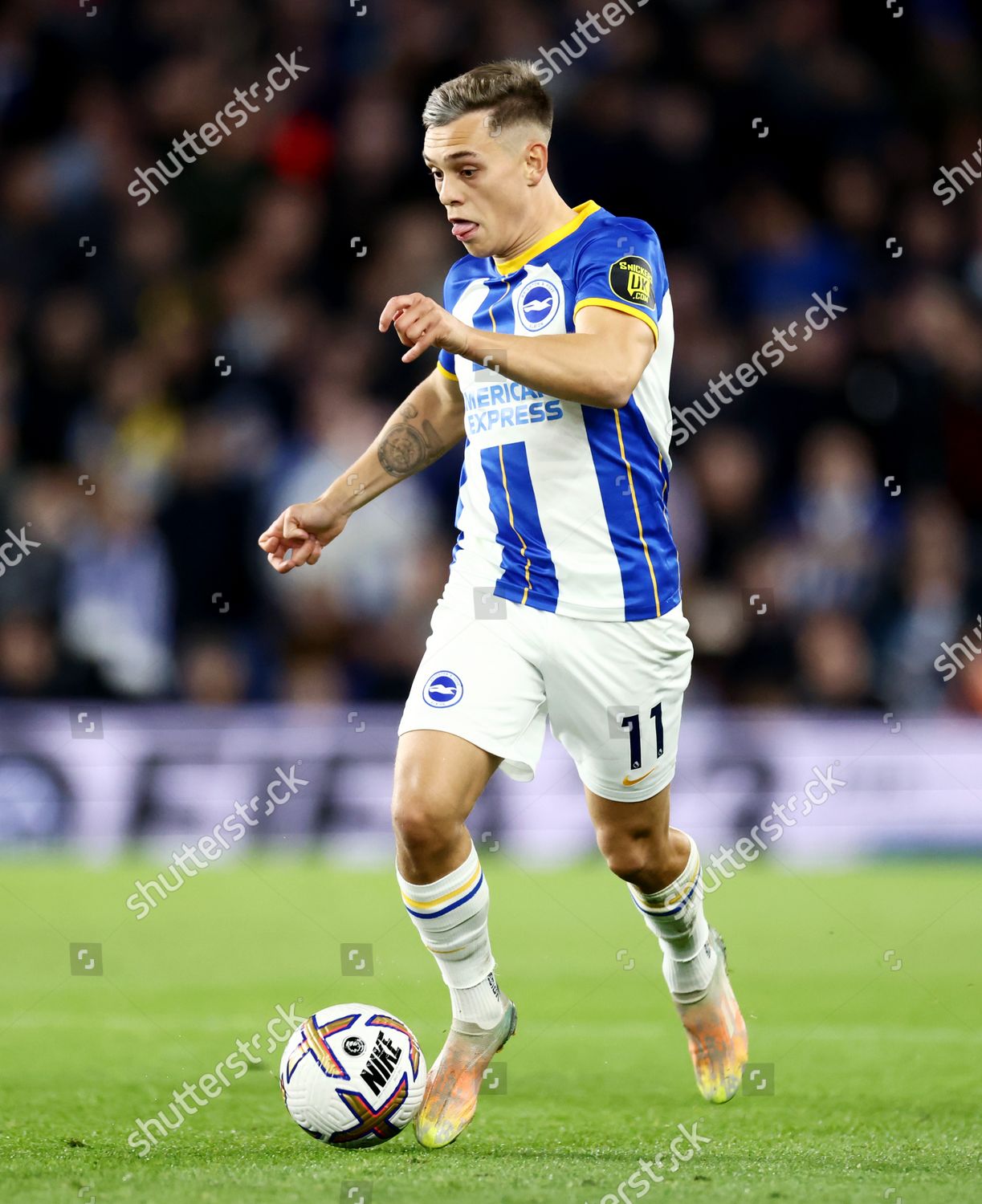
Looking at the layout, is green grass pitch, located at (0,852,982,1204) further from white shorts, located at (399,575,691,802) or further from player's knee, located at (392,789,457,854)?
white shorts, located at (399,575,691,802)

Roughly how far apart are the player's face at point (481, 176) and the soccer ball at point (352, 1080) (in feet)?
6.65

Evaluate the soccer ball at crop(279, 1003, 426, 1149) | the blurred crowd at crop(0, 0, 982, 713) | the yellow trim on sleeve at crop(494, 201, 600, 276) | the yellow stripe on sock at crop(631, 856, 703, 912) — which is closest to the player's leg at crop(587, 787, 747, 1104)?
the yellow stripe on sock at crop(631, 856, 703, 912)

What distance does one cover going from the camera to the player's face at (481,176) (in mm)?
4734

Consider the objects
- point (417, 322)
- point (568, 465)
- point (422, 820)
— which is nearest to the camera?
point (417, 322)

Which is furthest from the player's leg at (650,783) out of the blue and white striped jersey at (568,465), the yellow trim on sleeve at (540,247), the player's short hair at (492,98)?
the player's short hair at (492,98)

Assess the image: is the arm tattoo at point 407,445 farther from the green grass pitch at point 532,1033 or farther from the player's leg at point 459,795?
the green grass pitch at point 532,1033

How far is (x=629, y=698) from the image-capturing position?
491cm

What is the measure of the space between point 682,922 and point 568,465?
137 cm

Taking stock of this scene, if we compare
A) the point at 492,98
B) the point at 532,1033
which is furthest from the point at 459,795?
the point at 532,1033

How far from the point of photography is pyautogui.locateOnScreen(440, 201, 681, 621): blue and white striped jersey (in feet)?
15.8

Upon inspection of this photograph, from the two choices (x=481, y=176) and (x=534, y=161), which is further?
(x=534, y=161)

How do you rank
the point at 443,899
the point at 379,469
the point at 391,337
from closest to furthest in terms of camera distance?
the point at 443,899
the point at 379,469
the point at 391,337

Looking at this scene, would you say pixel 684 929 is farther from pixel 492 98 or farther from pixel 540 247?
pixel 492 98

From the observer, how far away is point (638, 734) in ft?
16.2
